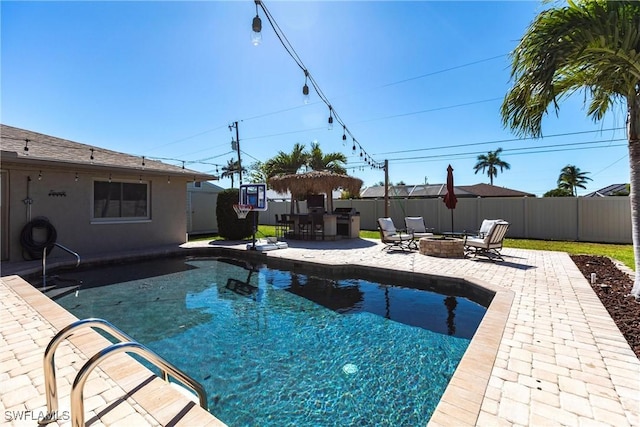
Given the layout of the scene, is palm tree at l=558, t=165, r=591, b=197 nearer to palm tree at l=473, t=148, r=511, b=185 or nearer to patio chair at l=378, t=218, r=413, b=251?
palm tree at l=473, t=148, r=511, b=185

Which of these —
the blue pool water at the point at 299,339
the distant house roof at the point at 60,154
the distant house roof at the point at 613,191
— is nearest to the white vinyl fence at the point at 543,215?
the blue pool water at the point at 299,339

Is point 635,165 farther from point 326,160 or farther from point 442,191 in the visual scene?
point 442,191

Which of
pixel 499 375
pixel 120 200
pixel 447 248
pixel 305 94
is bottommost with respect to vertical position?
pixel 499 375

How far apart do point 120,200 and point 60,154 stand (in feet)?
6.78

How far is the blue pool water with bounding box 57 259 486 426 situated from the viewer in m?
2.73

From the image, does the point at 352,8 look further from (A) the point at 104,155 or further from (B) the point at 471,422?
(A) the point at 104,155

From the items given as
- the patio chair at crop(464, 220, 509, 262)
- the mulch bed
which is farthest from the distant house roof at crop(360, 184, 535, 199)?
the mulch bed

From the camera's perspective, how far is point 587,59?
422 centimetres

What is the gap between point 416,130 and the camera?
712 inches

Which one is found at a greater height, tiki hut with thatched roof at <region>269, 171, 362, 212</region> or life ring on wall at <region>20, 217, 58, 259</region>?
tiki hut with thatched roof at <region>269, 171, 362, 212</region>

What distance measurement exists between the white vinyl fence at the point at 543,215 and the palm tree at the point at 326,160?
18.6ft

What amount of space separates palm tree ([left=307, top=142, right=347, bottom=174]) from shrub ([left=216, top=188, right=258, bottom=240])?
9.75m

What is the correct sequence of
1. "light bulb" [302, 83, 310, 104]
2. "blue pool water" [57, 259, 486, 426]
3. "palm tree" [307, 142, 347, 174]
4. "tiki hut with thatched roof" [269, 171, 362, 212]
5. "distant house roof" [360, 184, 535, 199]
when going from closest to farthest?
"blue pool water" [57, 259, 486, 426]
"light bulb" [302, 83, 310, 104]
"tiki hut with thatched roof" [269, 171, 362, 212]
"palm tree" [307, 142, 347, 174]
"distant house roof" [360, 184, 535, 199]

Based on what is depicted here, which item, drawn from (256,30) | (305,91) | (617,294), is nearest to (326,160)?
(305,91)
